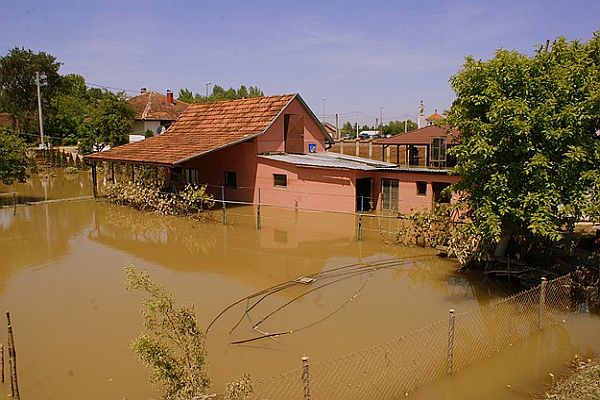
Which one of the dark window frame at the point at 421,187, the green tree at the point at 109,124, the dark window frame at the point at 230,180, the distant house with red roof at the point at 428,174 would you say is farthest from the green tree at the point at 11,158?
the green tree at the point at 109,124

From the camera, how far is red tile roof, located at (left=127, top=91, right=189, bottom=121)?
50.2 m

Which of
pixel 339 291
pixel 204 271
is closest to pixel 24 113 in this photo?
pixel 204 271

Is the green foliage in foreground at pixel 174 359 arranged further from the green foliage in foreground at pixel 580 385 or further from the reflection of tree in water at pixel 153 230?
the reflection of tree in water at pixel 153 230

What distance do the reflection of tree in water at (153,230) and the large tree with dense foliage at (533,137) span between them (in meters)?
9.62

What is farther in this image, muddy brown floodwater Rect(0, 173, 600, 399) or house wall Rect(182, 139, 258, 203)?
house wall Rect(182, 139, 258, 203)

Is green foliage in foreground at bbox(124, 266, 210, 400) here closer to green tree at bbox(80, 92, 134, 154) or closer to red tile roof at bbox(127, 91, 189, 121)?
green tree at bbox(80, 92, 134, 154)

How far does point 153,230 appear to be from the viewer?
20.5m

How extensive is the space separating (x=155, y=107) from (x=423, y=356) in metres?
48.3

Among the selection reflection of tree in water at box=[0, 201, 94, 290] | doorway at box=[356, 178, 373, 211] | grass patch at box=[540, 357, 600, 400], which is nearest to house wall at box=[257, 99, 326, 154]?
doorway at box=[356, 178, 373, 211]

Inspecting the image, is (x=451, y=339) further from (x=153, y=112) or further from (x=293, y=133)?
(x=153, y=112)

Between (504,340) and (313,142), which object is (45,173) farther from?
(504,340)

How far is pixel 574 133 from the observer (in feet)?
33.4

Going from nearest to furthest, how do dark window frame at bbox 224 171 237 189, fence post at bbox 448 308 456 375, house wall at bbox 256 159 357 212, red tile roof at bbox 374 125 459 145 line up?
fence post at bbox 448 308 456 375
house wall at bbox 256 159 357 212
red tile roof at bbox 374 125 459 145
dark window frame at bbox 224 171 237 189

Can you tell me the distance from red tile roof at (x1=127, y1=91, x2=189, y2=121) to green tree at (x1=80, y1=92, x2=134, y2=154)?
3644mm
